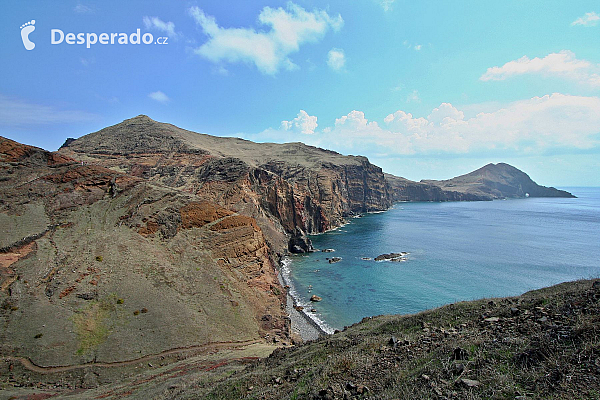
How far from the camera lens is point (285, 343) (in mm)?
28672

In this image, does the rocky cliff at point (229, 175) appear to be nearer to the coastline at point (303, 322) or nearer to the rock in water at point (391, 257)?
the rock in water at point (391, 257)

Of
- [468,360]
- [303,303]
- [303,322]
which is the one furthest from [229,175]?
[468,360]

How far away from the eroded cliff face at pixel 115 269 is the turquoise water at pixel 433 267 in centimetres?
1174

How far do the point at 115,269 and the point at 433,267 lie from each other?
52.6 meters

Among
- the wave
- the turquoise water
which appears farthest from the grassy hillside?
the turquoise water

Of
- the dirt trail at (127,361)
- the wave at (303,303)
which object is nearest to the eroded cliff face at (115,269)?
the dirt trail at (127,361)

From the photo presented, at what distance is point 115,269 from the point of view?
28625 millimetres

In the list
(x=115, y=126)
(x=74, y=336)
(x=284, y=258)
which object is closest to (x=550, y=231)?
(x=284, y=258)

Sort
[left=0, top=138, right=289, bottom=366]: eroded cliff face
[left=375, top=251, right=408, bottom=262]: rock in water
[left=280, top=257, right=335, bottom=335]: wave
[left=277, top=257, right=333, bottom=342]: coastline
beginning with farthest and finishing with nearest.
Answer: [left=375, top=251, right=408, bottom=262]: rock in water
[left=280, top=257, right=335, bottom=335]: wave
[left=277, top=257, right=333, bottom=342]: coastline
[left=0, top=138, right=289, bottom=366]: eroded cliff face

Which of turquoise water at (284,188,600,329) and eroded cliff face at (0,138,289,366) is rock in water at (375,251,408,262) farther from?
eroded cliff face at (0,138,289,366)

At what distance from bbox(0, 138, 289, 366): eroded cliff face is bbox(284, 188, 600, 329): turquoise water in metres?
11.7

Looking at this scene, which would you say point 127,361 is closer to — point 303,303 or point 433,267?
point 303,303

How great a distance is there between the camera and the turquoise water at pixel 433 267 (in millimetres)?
A: 41125

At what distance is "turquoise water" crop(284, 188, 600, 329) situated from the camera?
135 feet
